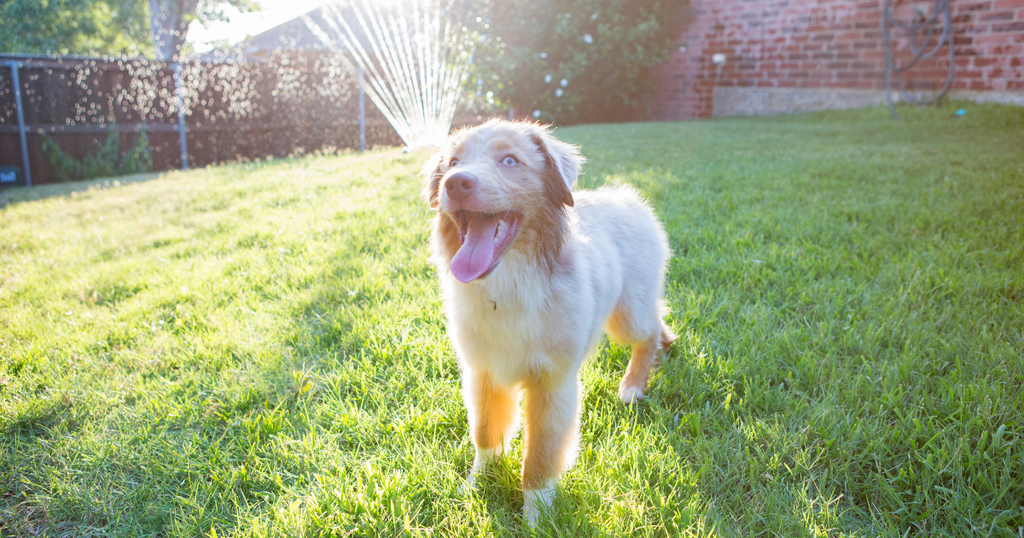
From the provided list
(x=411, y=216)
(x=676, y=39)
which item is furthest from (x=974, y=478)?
(x=676, y=39)

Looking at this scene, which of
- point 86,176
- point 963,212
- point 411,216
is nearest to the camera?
point 963,212

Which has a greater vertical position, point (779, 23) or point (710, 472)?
point (779, 23)

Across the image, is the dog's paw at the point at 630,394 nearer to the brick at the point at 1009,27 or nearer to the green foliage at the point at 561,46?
the brick at the point at 1009,27

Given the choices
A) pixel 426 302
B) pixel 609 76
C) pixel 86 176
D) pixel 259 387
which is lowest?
pixel 259 387

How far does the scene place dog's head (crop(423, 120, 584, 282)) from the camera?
160 cm

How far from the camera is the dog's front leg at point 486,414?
73.4 inches

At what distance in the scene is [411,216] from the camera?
472cm

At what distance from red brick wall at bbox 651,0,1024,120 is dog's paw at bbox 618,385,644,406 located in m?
10.1

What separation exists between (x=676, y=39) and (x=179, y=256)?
11964mm

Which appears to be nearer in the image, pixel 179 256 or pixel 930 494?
pixel 930 494

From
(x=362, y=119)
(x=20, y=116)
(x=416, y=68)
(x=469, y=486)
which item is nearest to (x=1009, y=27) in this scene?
(x=469, y=486)

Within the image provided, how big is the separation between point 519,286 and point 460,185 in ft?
1.23

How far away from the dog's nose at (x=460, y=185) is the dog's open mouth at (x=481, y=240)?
0.11 m

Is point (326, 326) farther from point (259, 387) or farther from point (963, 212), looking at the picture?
point (963, 212)
